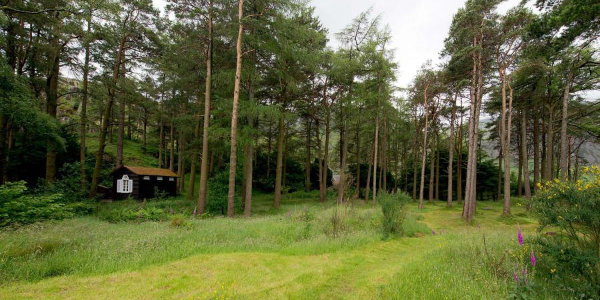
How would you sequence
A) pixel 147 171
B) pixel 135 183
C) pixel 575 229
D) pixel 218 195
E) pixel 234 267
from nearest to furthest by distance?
1. pixel 575 229
2. pixel 234 267
3. pixel 218 195
4. pixel 135 183
5. pixel 147 171

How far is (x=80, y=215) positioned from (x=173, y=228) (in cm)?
741

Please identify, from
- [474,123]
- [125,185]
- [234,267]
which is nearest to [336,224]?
[234,267]

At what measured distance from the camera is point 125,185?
1747 cm

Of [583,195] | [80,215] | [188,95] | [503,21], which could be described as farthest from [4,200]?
[503,21]

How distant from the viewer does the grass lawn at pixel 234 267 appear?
3.63 m

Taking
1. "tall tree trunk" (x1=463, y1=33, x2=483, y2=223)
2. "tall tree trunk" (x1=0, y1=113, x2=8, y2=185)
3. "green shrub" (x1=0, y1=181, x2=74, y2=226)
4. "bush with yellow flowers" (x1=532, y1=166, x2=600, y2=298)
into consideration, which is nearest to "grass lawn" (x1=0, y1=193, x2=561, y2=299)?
"bush with yellow flowers" (x1=532, y1=166, x2=600, y2=298)

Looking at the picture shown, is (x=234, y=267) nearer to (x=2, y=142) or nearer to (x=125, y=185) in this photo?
(x=2, y=142)

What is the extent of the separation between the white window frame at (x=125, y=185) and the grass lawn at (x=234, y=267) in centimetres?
1208

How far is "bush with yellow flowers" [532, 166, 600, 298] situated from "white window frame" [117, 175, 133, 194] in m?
21.8

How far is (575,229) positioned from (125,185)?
2264 cm

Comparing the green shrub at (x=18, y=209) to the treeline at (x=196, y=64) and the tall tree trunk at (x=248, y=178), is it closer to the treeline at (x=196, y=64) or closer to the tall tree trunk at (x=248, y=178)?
the treeline at (x=196, y=64)

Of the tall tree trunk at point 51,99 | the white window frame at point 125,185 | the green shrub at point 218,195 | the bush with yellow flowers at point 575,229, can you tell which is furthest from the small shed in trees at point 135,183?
the bush with yellow flowers at point 575,229

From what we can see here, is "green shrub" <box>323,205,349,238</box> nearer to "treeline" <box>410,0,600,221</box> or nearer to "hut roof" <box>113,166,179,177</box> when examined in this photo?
"treeline" <box>410,0,600,221</box>

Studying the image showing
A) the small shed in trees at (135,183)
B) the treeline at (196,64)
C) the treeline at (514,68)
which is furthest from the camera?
the small shed in trees at (135,183)
